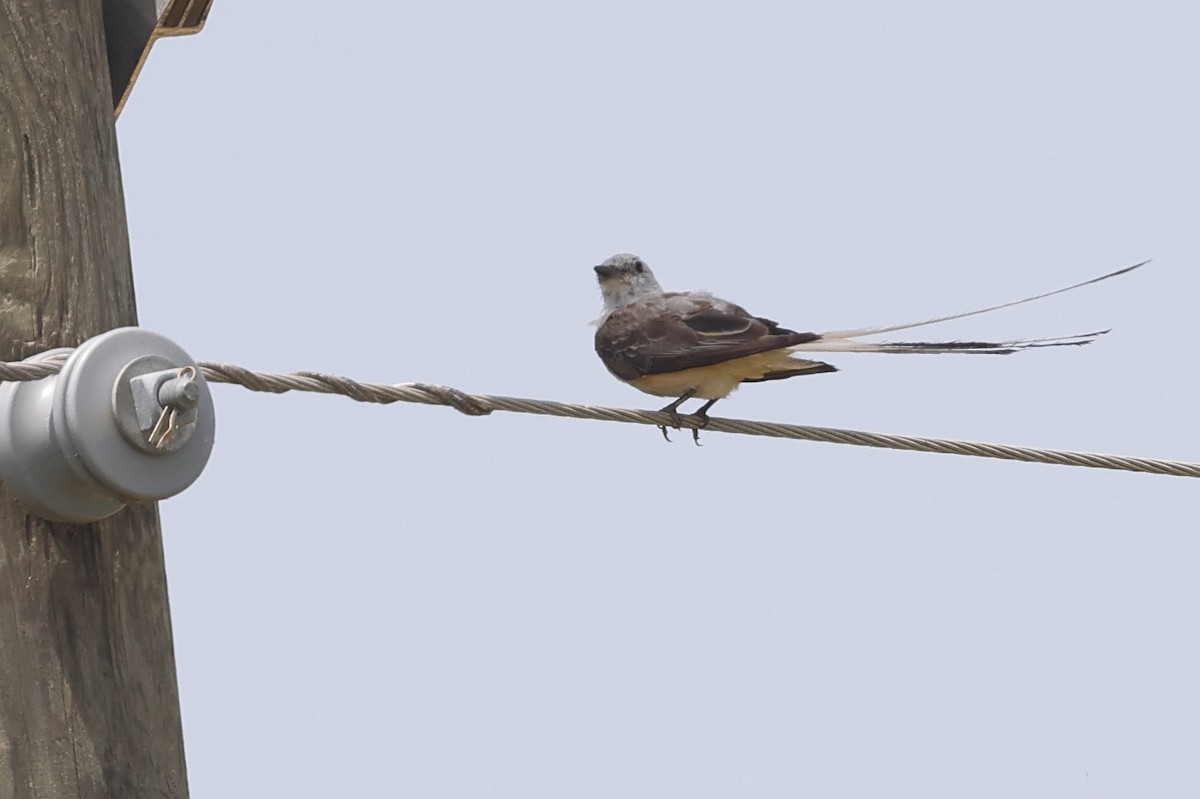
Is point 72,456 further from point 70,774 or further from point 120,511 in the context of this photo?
point 70,774

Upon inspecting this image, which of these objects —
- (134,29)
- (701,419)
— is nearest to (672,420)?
(701,419)

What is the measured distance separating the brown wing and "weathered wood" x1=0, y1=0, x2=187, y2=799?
278 centimetres

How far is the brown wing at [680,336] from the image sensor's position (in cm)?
532

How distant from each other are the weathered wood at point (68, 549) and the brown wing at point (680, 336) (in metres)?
2.78

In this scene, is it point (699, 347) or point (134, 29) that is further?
point (699, 347)

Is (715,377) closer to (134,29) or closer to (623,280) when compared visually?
(623,280)

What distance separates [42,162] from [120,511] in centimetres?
67

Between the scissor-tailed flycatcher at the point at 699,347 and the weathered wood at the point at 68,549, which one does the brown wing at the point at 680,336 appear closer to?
the scissor-tailed flycatcher at the point at 699,347

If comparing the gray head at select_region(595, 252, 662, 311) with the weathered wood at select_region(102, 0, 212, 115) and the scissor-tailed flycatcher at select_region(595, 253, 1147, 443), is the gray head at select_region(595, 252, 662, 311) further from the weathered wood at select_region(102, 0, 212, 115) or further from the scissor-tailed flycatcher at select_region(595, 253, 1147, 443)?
the weathered wood at select_region(102, 0, 212, 115)

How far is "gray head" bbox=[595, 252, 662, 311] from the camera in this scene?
670 centimetres

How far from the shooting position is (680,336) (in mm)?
5625

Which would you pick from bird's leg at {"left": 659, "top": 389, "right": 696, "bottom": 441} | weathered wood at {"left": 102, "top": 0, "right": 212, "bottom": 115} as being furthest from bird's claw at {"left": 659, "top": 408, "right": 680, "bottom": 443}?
weathered wood at {"left": 102, "top": 0, "right": 212, "bottom": 115}

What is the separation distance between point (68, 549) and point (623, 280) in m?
4.29

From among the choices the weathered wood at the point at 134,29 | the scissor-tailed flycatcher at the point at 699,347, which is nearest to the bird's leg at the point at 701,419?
the scissor-tailed flycatcher at the point at 699,347
